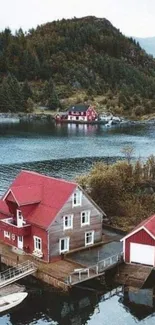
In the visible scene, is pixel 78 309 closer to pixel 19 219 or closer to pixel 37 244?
pixel 37 244

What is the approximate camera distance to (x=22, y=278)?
44.7m

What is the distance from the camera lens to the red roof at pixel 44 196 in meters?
47.2

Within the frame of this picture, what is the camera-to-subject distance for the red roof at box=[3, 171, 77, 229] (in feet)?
155

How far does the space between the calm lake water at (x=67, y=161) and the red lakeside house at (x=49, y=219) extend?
499 cm

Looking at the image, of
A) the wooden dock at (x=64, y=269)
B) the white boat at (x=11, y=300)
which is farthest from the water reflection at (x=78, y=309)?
the wooden dock at (x=64, y=269)

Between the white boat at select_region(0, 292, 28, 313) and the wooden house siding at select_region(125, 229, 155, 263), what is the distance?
9.97m

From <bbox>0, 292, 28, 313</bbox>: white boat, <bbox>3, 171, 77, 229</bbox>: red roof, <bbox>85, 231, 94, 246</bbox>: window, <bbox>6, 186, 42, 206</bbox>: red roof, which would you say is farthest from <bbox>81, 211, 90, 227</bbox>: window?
<bbox>0, 292, 28, 313</bbox>: white boat

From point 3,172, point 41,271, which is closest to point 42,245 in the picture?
point 41,271

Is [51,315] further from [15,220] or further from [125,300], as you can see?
[15,220]

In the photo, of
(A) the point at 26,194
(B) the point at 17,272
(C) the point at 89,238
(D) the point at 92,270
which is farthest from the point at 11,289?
(C) the point at 89,238

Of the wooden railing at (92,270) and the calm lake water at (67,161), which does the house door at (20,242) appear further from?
the wooden railing at (92,270)

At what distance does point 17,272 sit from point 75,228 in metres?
7.33

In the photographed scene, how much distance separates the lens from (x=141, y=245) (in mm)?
45562

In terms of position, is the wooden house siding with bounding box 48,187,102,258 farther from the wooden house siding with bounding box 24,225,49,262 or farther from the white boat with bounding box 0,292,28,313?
the white boat with bounding box 0,292,28,313
